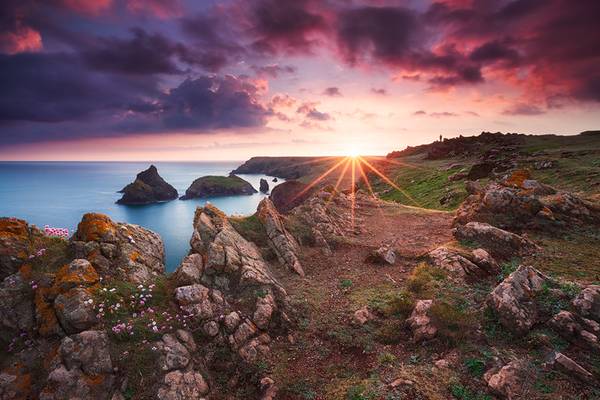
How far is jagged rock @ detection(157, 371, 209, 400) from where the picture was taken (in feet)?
34.7

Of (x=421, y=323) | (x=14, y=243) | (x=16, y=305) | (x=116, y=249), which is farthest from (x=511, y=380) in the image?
(x=14, y=243)

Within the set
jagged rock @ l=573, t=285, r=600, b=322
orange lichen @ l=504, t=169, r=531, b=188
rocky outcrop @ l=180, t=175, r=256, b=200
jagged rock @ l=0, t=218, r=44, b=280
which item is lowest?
rocky outcrop @ l=180, t=175, r=256, b=200

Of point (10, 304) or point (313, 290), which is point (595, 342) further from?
point (10, 304)

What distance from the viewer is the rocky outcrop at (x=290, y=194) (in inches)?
3036

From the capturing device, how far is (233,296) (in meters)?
15.9

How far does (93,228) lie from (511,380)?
20140 millimetres

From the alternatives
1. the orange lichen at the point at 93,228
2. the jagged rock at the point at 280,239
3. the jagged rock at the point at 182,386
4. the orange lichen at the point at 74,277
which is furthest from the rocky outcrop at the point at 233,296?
the orange lichen at the point at 93,228

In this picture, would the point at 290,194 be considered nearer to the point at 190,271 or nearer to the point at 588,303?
the point at 190,271

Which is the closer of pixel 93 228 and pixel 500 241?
pixel 93 228

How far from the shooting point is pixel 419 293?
16.6 meters

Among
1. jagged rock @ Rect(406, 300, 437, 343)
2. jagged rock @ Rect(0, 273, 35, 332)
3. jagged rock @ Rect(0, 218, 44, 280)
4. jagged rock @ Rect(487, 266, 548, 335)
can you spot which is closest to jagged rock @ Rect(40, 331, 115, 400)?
jagged rock @ Rect(0, 273, 35, 332)

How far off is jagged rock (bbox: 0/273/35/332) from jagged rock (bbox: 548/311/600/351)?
21657mm

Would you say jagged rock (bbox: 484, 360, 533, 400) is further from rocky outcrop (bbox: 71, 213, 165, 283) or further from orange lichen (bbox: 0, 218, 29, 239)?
orange lichen (bbox: 0, 218, 29, 239)

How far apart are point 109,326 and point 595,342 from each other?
19.0 metres
